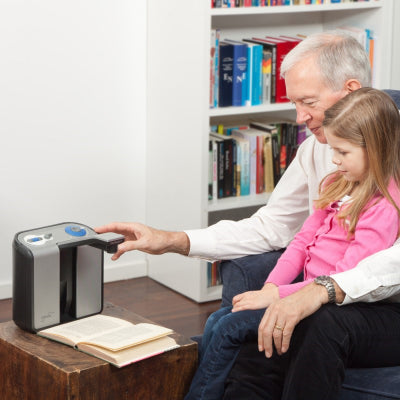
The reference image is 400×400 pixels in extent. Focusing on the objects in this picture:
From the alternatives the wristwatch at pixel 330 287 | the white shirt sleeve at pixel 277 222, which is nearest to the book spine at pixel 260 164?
the white shirt sleeve at pixel 277 222

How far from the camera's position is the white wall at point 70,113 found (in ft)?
10.5

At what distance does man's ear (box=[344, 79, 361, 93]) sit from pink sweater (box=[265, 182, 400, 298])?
31 centimetres

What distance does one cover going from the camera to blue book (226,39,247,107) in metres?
3.34

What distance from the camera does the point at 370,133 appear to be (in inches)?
75.9

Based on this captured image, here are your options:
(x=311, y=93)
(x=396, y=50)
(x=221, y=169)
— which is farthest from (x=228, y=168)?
(x=311, y=93)

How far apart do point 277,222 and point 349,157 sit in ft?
1.46

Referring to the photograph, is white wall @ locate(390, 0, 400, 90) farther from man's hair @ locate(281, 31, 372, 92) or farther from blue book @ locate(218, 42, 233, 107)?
man's hair @ locate(281, 31, 372, 92)

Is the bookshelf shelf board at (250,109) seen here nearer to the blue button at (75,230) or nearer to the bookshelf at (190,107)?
the bookshelf at (190,107)

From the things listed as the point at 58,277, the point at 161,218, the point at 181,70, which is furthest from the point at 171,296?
the point at 58,277

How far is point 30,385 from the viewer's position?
6.26ft

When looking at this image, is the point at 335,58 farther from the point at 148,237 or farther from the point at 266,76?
the point at 266,76

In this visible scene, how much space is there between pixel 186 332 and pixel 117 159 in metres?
0.82

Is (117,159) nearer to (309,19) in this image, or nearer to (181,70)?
(181,70)

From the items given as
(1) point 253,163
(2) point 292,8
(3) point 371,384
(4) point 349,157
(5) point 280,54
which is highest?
(2) point 292,8
